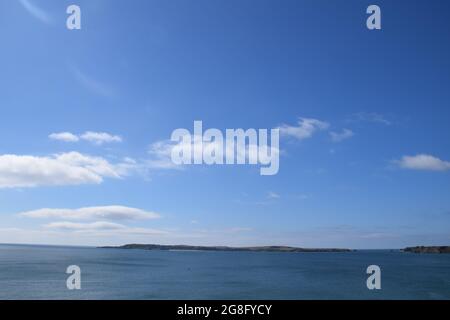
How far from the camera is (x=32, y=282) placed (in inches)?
2849
